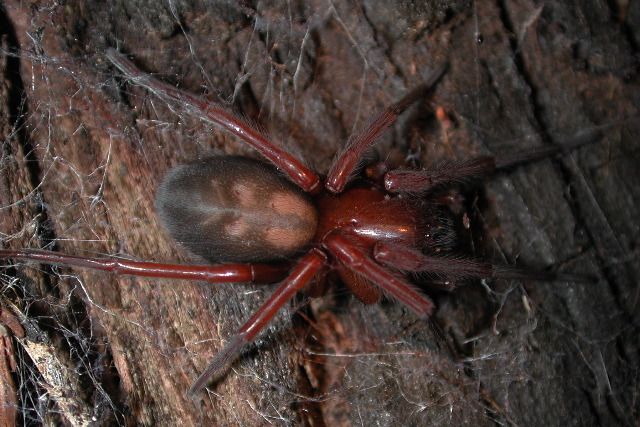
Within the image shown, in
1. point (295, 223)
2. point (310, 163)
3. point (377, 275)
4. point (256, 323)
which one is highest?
point (310, 163)

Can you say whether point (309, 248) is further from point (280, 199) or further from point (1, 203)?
point (1, 203)

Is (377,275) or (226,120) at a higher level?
(226,120)

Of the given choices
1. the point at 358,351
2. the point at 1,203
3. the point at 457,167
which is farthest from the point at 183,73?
the point at 358,351

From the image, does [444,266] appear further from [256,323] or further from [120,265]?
[120,265]

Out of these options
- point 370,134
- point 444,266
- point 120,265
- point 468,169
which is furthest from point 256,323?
point 468,169

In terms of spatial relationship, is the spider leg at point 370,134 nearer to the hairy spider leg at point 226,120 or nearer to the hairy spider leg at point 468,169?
the hairy spider leg at point 226,120

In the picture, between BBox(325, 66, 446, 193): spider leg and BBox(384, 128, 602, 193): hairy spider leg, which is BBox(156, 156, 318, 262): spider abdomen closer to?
BBox(325, 66, 446, 193): spider leg

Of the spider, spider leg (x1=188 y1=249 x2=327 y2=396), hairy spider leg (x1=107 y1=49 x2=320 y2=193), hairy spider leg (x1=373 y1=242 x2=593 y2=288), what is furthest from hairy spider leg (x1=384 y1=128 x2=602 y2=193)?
spider leg (x1=188 y1=249 x2=327 y2=396)
